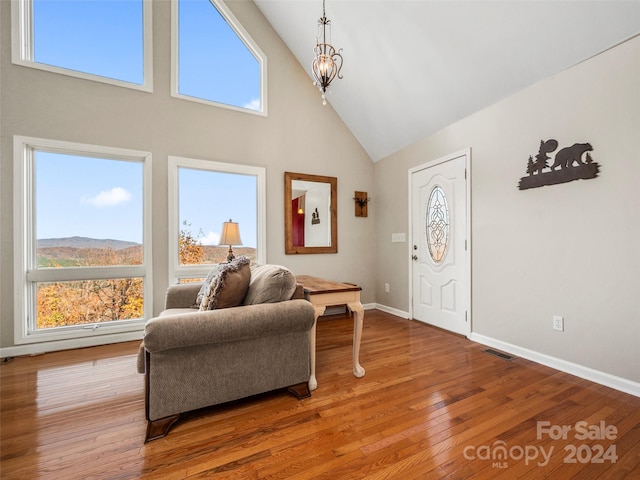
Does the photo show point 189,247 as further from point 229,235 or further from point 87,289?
point 87,289

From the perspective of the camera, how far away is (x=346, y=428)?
165 cm

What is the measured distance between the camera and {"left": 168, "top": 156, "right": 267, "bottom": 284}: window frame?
133 inches

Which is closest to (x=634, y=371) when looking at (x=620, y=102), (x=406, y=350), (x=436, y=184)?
(x=406, y=350)

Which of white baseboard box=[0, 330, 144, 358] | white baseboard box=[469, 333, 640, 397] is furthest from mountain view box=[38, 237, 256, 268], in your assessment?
white baseboard box=[469, 333, 640, 397]

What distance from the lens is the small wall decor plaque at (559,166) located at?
2244mm

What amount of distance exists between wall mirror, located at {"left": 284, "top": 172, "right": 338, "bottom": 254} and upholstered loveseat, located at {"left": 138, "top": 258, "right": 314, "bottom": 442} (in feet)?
6.48

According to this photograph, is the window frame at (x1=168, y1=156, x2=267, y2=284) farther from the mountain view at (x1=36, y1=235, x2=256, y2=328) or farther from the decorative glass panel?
the decorative glass panel

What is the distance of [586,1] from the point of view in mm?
2014

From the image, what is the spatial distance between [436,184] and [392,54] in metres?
1.54

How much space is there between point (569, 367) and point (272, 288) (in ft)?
8.02

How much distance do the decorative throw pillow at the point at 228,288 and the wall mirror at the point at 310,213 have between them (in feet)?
6.82

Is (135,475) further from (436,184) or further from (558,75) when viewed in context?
(558,75)

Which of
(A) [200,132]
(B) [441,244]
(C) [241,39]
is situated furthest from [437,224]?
(C) [241,39]

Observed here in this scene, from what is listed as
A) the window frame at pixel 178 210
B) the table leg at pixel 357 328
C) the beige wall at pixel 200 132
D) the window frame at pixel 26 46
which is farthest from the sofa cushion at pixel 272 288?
the window frame at pixel 26 46
